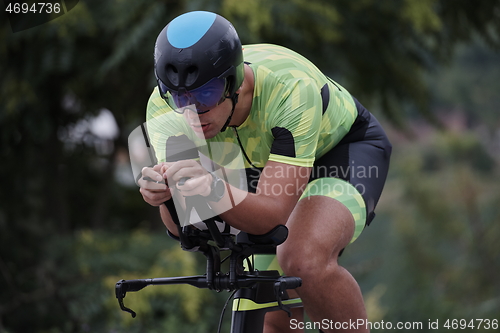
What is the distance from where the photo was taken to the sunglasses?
1932mm

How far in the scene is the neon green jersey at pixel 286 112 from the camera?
2039 mm

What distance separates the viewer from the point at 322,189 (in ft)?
7.57

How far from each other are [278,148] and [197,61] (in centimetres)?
41

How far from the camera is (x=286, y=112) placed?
2.08 meters

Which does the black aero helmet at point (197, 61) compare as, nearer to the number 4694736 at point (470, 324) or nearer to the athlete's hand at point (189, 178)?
the athlete's hand at point (189, 178)

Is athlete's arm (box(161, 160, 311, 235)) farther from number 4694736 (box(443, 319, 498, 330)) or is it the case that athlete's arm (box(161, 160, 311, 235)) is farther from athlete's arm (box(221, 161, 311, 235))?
number 4694736 (box(443, 319, 498, 330))

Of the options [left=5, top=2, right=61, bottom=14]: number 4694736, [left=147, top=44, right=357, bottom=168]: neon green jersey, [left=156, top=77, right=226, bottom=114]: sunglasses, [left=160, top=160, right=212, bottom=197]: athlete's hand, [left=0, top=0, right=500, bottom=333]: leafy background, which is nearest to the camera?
[left=160, top=160, right=212, bottom=197]: athlete's hand

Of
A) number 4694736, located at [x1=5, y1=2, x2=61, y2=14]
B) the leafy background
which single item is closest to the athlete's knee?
the leafy background

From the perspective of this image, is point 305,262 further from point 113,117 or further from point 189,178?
point 113,117

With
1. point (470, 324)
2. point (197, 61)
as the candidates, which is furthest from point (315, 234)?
point (470, 324)

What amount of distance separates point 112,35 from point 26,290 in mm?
2569

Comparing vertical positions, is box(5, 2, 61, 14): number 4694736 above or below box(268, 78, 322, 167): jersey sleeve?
above

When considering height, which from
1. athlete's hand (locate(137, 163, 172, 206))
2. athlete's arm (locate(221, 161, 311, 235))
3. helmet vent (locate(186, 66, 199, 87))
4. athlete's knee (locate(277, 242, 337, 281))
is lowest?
athlete's knee (locate(277, 242, 337, 281))

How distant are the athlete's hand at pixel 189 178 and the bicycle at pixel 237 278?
6cm
